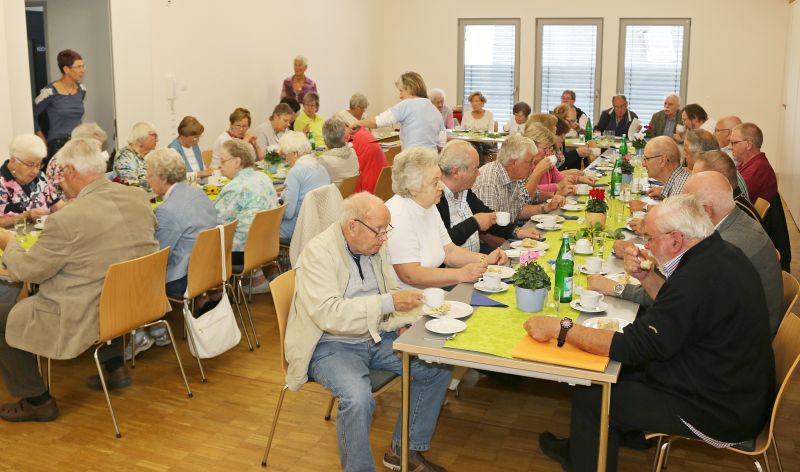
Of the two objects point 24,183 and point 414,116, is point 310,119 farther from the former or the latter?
point 24,183

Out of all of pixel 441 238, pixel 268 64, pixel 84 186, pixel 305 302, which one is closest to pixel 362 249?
pixel 305 302

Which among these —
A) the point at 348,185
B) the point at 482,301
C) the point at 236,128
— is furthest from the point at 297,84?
the point at 482,301

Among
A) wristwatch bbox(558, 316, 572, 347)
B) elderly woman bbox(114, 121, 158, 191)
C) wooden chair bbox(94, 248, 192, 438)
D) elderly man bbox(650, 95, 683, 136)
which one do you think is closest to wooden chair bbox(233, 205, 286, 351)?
wooden chair bbox(94, 248, 192, 438)

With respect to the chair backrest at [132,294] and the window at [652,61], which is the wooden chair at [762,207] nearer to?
the chair backrest at [132,294]

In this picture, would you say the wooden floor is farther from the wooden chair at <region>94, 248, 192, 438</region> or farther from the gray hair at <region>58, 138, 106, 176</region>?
the gray hair at <region>58, 138, 106, 176</region>

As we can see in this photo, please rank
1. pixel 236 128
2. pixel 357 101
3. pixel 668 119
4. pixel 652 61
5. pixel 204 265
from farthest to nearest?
1. pixel 652 61
2. pixel 668 119
3. pixel 357 101
4. pixel 236 128
5. pixel 204 265

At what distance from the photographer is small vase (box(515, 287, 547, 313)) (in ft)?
10.6

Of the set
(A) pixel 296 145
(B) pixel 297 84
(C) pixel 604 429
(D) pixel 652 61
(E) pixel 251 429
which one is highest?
A: (D) pixel 652 61

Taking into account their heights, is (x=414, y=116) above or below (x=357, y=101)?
below

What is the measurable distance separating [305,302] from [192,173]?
3854 millimetres

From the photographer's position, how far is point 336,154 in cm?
677

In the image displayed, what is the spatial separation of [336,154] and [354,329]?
12.0 feet

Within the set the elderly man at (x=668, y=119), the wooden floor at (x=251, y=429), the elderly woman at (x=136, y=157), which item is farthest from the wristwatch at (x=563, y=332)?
the elderly man at (x=668, y=119)

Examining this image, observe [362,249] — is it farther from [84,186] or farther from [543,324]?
[84,186]
